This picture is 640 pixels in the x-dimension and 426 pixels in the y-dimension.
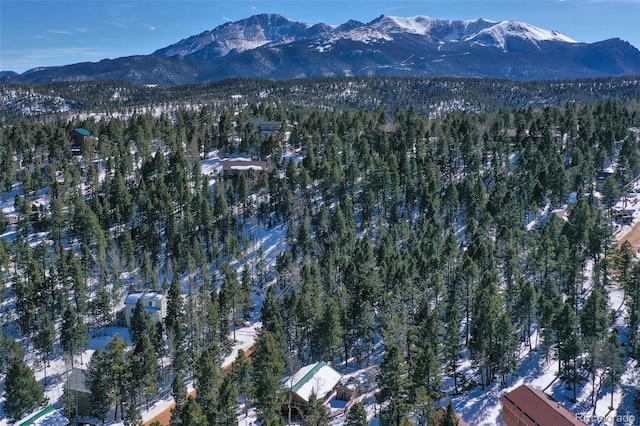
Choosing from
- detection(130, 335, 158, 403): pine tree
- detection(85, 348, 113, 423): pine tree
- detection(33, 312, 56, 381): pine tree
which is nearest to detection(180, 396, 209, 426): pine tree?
detection(130, 335, 158, 403): pine tree

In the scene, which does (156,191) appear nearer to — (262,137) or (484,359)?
(262,137)

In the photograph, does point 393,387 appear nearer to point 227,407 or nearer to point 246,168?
point 227,407

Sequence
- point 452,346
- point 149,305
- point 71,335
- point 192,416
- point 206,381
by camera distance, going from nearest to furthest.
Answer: point 192,416 → point 206,381 → point 452,346 → point 71,335 → point 149,305

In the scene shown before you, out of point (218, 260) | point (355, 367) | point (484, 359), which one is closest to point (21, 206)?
point (218, 260)

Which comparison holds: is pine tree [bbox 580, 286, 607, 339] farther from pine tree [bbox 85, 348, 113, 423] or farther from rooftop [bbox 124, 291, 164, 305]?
rooftop [bbox 124, 291, 164, 305]

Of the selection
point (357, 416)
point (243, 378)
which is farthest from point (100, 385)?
point (357, 416)

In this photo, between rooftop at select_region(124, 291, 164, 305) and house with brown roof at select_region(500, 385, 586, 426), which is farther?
rooftop at select_region(124, 291, 164, 305)
